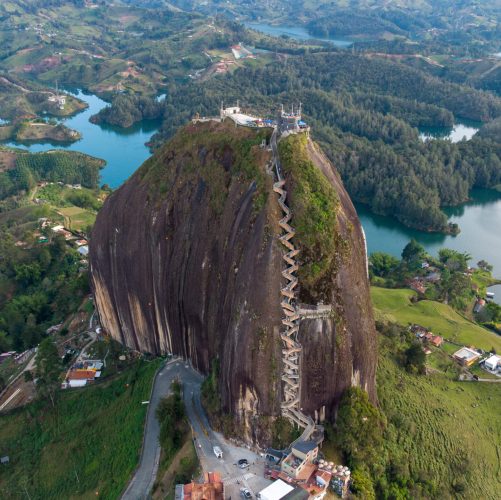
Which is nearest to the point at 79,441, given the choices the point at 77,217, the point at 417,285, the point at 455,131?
the point at 417,285

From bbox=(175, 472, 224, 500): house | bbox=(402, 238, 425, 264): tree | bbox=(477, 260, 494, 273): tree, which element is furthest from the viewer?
bbox=(477, 260, 494, 273): tree

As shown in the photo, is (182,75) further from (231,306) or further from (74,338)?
(231,306)

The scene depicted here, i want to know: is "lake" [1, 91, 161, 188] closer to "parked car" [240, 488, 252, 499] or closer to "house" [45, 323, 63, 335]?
"house" [45, 323, 63, 335]

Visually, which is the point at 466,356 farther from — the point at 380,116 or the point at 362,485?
the point at 380,116

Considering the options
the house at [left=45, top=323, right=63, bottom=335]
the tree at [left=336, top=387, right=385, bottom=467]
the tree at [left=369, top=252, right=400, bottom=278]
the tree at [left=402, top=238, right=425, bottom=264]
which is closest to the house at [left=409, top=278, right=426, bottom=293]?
the tree at [left=369, top=252, right=400, bottom=278]

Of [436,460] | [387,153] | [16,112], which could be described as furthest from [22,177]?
[436,460]

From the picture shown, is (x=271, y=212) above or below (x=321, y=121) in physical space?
above

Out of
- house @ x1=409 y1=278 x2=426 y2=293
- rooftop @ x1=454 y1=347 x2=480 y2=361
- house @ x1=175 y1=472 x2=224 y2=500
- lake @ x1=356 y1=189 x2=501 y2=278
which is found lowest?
lake @ x1=356 y1=189 x2=501 y2=278

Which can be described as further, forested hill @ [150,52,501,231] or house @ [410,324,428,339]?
forested hill @ [150,52,501,231]
